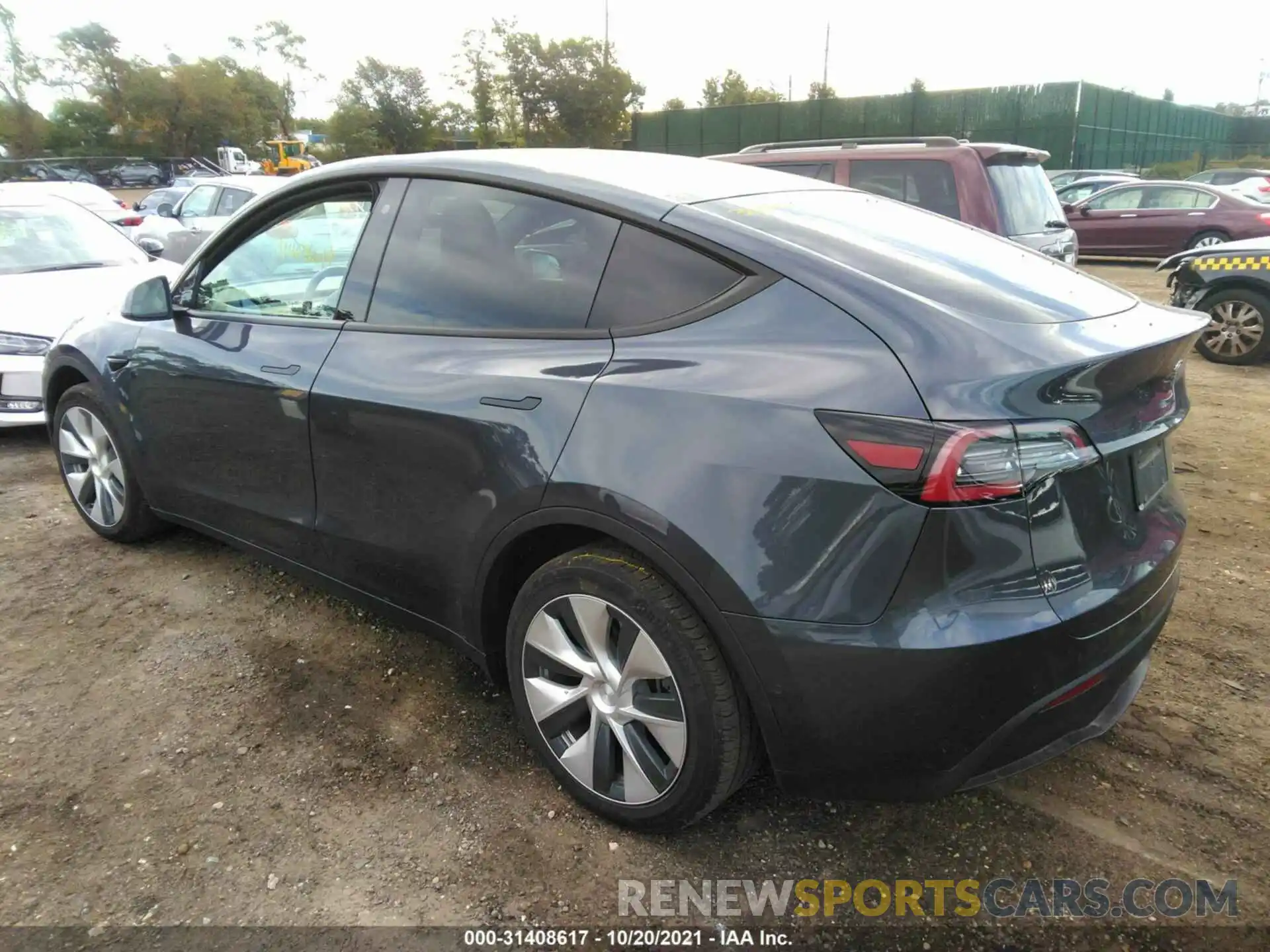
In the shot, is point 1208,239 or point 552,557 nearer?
point 552,557

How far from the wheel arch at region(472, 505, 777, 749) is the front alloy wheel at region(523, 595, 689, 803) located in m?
0.16

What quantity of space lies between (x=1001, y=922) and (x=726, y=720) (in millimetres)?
785

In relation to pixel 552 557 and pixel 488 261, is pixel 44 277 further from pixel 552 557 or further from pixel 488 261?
pixel 552 557

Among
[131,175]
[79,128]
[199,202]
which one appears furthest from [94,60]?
[199,202]

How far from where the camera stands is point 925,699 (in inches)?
70.6

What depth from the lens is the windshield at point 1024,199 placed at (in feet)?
21.9

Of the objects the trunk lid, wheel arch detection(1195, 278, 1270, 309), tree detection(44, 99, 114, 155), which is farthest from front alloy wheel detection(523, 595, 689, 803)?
tree detection(44, 99, 114, 155)

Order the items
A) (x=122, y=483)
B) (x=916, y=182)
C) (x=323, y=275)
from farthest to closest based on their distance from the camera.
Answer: (x=916, y=182) < (x=122, y=483) < (x=323, y=275)

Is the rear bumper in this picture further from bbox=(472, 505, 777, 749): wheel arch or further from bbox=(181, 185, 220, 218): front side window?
bbox=(181, 185, 220, 218): front side window

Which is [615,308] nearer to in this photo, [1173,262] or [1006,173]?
[1006,173]

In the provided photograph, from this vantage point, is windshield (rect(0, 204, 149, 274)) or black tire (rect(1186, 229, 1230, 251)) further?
black tire (rect(1186, 229, 1230, 251))

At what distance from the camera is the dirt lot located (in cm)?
216

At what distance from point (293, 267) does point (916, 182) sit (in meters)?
5.18

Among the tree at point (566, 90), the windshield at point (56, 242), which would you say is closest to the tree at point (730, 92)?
the tree at point (566, 90)
